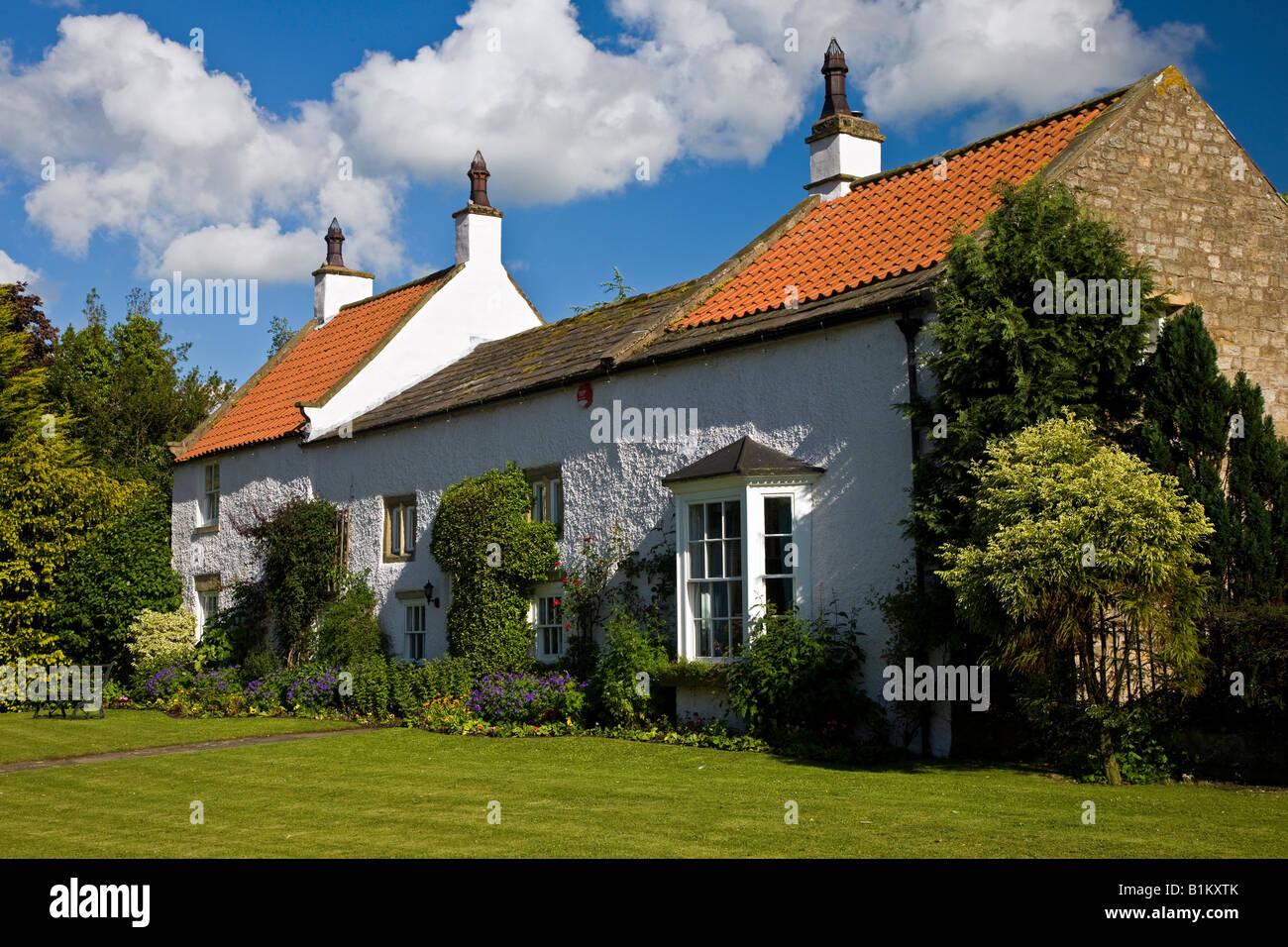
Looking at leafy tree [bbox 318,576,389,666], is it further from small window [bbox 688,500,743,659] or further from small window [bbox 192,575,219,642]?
small window [bbox 688,500,743,659]

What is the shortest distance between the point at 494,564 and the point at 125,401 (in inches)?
920

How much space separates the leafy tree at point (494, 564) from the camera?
703 inches

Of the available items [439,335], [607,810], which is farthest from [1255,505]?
[439,335]

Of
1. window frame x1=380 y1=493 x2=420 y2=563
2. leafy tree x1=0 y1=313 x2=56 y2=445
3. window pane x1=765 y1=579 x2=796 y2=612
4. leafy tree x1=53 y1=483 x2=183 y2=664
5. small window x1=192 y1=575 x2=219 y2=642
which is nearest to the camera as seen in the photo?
window pane x1=765 y1=579 x2=796 y2=612

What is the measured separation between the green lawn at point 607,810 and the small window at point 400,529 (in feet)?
25.6

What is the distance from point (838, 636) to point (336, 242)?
807 inches

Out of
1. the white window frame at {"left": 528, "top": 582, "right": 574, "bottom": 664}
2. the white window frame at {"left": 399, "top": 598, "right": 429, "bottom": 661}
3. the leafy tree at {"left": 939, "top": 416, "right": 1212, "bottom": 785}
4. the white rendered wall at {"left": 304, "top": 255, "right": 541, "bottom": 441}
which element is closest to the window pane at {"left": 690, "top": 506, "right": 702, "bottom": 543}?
the white window frame at {"left": 528, "top": 582, "right": 574, "bottom": 664}

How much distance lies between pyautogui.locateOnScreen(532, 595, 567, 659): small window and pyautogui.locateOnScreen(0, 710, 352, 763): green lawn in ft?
10.5

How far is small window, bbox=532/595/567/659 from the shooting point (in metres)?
18.1

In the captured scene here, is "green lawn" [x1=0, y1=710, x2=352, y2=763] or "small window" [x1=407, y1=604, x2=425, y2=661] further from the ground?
"small window" [x1=407, y1=604, x2=425, y2=661]

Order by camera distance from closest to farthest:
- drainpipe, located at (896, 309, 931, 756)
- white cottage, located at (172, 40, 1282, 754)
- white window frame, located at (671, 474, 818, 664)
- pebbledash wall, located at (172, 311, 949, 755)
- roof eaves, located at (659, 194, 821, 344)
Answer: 1. drainpipe, located at (896, 309, 931, 756)
2. pebbledash wall, located at (172, 311, 949, 755)
3. white cottage, located at (172, 40, 1282, 754)
4. white window frame, located at (671, 474, 818, 664)
5. roof eaves, located at (659, 194, 821, 344)

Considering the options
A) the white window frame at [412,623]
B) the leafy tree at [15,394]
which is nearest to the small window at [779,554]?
the white window frame at [412,623]

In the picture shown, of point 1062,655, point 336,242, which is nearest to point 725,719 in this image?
point 1062,655

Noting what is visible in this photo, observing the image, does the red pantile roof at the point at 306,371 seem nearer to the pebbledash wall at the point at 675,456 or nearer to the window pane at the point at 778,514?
the pebbledash wall at the point at 675,456
